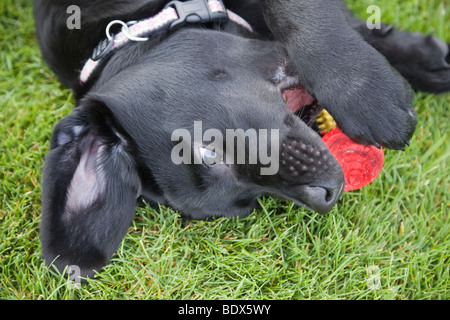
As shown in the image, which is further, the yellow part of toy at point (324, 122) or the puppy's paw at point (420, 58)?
the puppy's paw at point (420, 58)

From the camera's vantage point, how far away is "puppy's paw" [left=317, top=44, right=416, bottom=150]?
2.38 meters

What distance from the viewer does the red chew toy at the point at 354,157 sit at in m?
2.62

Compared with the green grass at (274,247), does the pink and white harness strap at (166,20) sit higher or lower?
higher

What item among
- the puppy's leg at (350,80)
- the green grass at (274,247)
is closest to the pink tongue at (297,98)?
the puppy's leg at (350,80)

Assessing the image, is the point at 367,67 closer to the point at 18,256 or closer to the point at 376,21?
the point at 376,21

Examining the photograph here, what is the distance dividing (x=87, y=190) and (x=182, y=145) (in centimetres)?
51

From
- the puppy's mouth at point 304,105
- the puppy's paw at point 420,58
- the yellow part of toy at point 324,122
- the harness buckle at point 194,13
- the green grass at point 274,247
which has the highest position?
the harness buckle at point 194,13

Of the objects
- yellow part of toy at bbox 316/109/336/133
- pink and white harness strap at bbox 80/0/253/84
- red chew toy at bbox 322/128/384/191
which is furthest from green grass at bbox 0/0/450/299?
A: pink and white harness strap at bbox 80/0/253/84

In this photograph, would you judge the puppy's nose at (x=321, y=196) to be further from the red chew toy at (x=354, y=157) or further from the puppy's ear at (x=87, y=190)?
the puppy's ear at (x=87, y=190)

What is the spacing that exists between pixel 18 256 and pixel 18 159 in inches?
24.9

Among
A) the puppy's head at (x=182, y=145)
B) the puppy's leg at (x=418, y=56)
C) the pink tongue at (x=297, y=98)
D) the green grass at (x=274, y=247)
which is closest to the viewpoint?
the puppy's head at (x=182, y=145)

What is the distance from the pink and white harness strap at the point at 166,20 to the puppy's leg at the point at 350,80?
40 centimetres

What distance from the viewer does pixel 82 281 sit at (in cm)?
273
